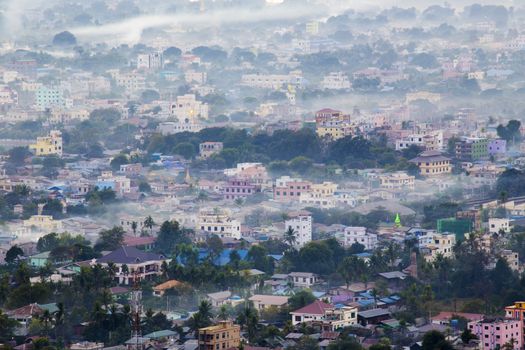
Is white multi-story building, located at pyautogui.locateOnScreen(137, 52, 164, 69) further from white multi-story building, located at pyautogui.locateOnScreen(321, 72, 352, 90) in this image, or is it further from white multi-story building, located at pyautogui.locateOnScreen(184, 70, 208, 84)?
white multi-story building, located at pyautogui.locateOnScreen(321, 72, 352, 90)

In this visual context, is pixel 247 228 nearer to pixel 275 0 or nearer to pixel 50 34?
pixel 50 34

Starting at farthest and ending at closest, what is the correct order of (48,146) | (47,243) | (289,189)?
(48,146) → (289,189) → (47,243)

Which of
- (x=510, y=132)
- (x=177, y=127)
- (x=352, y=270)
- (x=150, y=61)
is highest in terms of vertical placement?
(x=150, y=61)

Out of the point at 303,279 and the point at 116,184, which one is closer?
the point at 303,279

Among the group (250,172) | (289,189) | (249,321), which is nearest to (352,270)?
(249,321)

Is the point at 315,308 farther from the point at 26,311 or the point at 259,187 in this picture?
the point at 259,187

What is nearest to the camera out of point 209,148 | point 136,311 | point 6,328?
point 6,328

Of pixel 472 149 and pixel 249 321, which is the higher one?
pixel 472 149

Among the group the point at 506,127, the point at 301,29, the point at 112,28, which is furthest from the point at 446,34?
the point at 506,127
